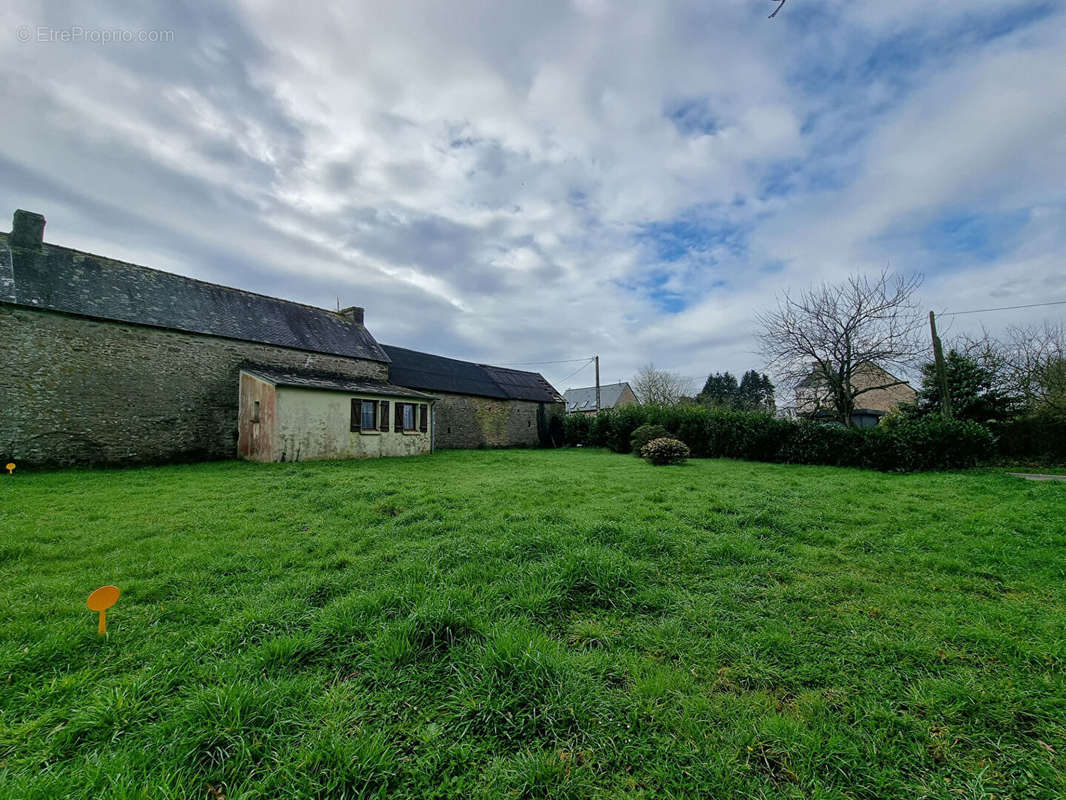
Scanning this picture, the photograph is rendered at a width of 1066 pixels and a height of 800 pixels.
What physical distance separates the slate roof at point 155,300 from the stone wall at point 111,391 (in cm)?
41

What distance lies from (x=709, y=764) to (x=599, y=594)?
5.64 feet

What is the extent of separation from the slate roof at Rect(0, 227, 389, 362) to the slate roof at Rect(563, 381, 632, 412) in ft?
99.9

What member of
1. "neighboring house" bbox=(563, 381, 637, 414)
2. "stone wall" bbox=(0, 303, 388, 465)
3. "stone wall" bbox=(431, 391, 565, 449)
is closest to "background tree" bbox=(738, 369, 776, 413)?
"neighboring house" bbox=(563, 381, 637, 414)

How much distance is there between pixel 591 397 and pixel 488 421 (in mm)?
24159

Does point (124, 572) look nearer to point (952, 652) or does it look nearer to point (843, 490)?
point (952, 652)

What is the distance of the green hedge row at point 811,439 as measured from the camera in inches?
466

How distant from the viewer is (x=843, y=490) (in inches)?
327

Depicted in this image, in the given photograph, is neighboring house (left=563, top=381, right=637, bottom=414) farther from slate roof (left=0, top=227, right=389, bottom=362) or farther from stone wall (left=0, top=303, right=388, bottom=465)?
stone wall (left=0, top=303, right=388, bottom=465)

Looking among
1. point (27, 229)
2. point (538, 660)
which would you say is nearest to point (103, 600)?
point (538, 660)

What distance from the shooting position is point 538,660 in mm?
2531

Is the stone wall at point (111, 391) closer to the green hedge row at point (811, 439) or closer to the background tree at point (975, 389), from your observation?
the green hedge row at point (811, 439)

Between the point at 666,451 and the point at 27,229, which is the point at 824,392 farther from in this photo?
the point at 27,229

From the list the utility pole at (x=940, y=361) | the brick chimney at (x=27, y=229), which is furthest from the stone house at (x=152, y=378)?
the utility pole at (x=940, y=361)

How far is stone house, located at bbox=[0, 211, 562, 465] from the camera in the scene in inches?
468
